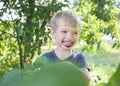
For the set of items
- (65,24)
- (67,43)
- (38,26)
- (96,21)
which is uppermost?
(65,24)

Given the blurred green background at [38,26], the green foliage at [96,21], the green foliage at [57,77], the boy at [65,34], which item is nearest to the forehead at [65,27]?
the boy at [65,34]

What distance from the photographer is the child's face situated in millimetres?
1958

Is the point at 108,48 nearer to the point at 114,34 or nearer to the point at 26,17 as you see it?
the point at 114,34

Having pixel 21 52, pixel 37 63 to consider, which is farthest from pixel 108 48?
pixel 37 63

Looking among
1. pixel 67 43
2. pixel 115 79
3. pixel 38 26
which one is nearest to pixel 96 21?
pixel 38 26

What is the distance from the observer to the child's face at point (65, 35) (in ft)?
6.42

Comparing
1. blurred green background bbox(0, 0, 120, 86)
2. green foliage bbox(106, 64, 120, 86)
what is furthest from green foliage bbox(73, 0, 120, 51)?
green foliage bbox(106, 64, 120, 86)

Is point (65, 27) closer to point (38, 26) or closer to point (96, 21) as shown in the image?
point (38, 26)

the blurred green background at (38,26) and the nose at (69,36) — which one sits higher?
the nose at (69,36)

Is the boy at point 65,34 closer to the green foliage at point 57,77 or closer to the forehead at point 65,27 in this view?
the forehead at point 65,27

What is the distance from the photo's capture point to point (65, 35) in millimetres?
1988

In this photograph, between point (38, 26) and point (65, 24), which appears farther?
point (38, 26)

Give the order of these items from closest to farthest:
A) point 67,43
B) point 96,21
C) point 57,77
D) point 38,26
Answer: point 57,77 < point 67,43 < point 38,26 < point 96,21

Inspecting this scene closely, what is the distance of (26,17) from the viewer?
12.5 ft
